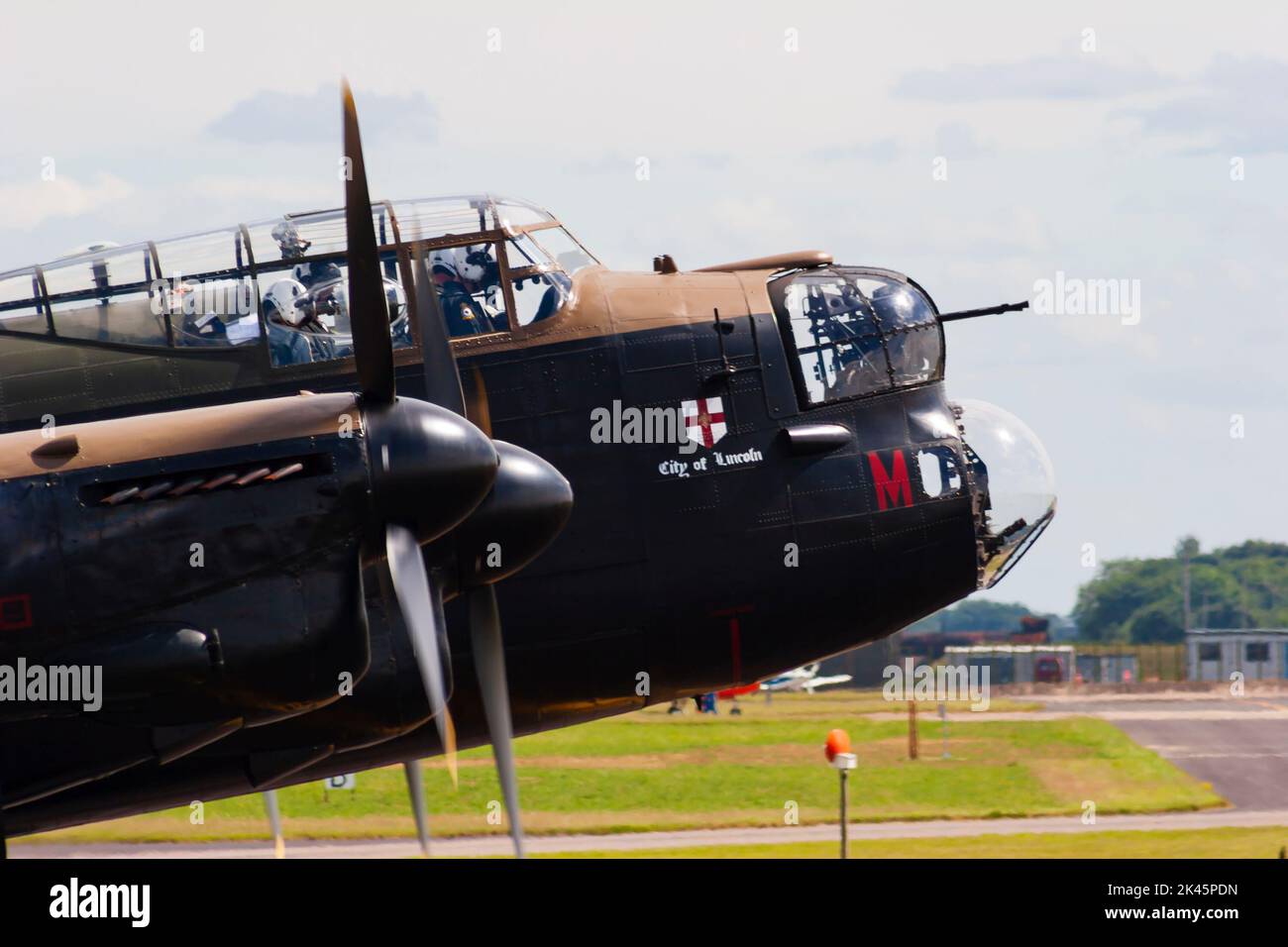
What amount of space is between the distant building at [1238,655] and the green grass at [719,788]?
56153 millimetres

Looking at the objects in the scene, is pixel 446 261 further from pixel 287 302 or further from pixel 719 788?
pixel 719 788

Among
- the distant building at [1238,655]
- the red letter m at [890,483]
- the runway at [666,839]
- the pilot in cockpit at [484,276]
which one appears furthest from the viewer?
the distant building at [1238,655]

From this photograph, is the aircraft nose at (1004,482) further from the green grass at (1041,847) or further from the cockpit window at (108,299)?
the green grass at (1041,847)

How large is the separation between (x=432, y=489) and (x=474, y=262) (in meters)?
4.53

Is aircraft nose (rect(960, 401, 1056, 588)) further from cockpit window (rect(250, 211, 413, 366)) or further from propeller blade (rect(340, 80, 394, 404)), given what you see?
propeller blade (rect(340, 80, 394, 404))

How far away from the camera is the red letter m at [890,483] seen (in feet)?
64.1

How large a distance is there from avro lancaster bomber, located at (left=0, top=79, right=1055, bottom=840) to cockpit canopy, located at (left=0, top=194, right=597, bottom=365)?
0.03 meters

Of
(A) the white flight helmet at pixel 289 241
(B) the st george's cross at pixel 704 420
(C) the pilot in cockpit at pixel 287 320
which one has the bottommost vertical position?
(B) the st george's cross at pixel 704 420

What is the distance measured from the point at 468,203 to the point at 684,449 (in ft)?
11.9

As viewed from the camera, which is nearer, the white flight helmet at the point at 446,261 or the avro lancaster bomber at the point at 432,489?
the avro lancaster bomber at the point at 432,489

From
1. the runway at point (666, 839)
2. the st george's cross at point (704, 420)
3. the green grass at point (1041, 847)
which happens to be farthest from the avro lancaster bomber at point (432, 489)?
the runway at point (666, 839)

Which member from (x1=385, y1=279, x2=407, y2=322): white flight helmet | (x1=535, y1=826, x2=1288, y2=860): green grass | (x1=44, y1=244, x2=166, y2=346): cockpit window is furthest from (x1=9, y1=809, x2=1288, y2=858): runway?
(x1=385, y1=279, x2=407, y2=322): white flight helmet

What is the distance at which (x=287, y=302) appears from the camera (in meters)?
18.3

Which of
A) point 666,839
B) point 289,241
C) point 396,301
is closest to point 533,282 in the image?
point 396,301
